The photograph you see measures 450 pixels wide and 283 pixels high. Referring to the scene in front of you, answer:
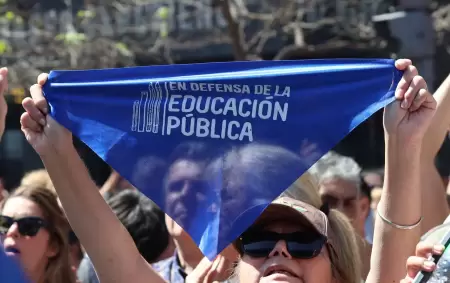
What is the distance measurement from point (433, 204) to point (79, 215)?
1.36m

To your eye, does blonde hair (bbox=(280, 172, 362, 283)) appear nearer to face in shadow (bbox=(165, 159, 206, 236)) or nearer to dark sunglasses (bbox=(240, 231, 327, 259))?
dark sunglasses (bbox=(240, 231, 327, 259))

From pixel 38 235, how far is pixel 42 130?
1142 millimetres

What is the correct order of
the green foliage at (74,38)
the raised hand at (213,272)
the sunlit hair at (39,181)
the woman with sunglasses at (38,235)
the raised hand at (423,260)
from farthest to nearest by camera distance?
the green foliage at (74,38) → the sunlit hair at (39,181) → the woman with sunglasses at (38,235) → the raised hand at (213,272) → the raised hand at (423,260)

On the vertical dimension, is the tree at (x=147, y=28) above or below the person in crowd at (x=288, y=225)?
below

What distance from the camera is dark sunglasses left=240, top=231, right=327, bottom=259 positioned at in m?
2.81

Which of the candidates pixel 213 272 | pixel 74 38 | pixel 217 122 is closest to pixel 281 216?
pixel 217 122

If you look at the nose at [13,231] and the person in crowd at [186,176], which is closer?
the person in crowd at [186,176]

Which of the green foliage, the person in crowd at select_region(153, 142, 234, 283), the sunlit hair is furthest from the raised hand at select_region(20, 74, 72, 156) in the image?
the green foliage

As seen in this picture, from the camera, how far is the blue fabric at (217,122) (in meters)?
2.93

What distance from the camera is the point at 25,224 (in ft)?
13.4

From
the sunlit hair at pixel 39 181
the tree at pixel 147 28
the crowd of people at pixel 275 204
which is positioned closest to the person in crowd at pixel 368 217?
the sunlit hair at pixel 39 181

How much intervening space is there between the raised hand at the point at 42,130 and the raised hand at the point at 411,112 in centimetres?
100

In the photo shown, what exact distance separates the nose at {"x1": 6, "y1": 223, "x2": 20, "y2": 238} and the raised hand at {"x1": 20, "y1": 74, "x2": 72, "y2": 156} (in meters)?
1.14

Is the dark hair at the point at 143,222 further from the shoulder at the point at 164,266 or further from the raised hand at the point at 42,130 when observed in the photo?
the raised hand at the point at 42,130
